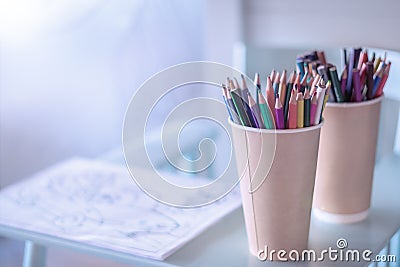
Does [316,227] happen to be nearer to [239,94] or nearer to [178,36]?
[239,94]

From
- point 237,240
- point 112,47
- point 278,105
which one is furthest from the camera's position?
point 112,47

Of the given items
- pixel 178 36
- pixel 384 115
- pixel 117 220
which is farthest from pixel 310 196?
pixel 178 36

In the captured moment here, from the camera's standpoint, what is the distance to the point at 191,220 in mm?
996

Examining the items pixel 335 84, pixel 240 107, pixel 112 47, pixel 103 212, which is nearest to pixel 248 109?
pixel 240 107

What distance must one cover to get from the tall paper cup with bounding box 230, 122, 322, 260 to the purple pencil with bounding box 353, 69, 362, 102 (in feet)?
0.41

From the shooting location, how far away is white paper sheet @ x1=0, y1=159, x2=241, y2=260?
92 centimetres

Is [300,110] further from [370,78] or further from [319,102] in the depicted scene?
[370,78]

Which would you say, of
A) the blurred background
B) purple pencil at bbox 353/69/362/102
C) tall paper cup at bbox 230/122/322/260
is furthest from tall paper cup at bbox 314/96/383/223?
the blurred background

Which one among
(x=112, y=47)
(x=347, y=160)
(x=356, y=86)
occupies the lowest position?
(x=112, y=47)

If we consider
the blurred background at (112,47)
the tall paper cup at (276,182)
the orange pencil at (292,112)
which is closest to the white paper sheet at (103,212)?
the tall paper cup at (276,182)

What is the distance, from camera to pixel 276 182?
0.84m

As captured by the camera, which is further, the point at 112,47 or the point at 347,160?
the point at 112,47

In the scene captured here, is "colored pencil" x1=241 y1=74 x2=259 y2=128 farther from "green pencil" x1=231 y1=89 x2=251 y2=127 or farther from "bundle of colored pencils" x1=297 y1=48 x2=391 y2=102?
"bundle of colored pencils" x1=297 y1=48 x2=391 y2=102

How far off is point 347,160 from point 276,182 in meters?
0.17
